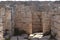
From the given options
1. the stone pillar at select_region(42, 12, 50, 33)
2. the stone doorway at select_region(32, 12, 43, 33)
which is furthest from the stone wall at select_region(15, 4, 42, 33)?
the stone pillar at select_region(42, 12, 50, 33)

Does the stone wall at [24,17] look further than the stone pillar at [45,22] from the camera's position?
Yes

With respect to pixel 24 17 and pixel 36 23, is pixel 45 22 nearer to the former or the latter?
pixel 36 23

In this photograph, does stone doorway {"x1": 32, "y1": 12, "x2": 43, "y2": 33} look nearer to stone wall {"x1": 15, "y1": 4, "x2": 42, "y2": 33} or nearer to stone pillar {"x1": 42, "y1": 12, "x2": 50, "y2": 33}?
stone wall {"x1": 15, "y1": 4, "x2": 42, "y2": 33}

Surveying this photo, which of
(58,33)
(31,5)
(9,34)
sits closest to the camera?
(58,33)

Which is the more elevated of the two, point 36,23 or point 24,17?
point 24,17

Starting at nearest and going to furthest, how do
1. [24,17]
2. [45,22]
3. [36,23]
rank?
[45,22] → [24,17] → [36,23]

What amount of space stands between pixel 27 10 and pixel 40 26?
4.97 feet

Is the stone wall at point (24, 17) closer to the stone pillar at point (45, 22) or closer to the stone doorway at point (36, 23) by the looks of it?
the stone doorway at point (36, 23)

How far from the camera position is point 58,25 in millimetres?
6965

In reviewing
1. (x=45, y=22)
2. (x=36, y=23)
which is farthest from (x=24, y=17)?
(x=45, y=22)

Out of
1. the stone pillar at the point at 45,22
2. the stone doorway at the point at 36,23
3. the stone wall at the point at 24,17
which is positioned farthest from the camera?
the stone doorway at the point at 36,23

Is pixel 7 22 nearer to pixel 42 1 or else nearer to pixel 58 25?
pixel 58 25

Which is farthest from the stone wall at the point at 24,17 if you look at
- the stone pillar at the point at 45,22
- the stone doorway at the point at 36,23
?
the stone pillar at the point at 45,22

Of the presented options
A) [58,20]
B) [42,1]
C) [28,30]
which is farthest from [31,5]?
[58,20]
